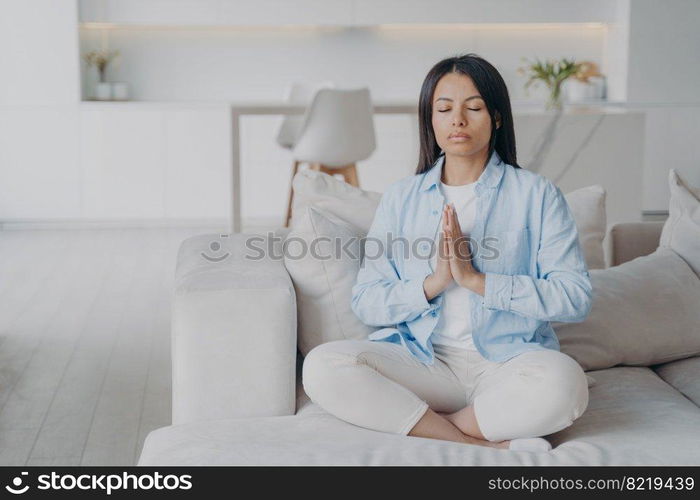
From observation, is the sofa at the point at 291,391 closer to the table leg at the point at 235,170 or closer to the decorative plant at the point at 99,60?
the table leg at the point at 235,170

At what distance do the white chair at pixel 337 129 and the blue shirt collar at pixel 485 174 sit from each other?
3377 millimetres

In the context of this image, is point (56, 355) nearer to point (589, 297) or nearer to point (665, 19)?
point (589, 297)

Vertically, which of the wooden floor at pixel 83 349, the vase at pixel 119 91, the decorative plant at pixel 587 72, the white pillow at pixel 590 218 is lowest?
the wooden floor at pixel 83 349

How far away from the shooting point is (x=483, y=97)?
6.92 ft

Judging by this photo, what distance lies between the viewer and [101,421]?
2977 millimetres

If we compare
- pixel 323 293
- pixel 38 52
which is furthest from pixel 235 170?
pixel 323 293

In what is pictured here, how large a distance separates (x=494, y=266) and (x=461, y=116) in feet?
1.00

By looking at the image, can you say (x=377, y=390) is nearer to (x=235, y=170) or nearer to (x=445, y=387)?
(x=445, y=387)

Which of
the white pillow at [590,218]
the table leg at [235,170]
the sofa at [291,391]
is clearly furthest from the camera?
the table leg at [235,170]

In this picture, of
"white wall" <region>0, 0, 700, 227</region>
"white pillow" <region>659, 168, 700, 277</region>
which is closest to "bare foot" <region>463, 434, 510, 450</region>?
"white pillow" <region>659, 168, 700, 277</region>

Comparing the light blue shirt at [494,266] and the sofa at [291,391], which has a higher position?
the light blue shirt at [494,266]

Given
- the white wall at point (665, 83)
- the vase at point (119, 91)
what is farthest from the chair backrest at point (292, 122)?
the white wall at point (665, 83)

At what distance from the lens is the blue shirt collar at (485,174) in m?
2.15

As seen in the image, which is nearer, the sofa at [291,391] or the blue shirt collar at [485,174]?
the sofa at [291,391]
